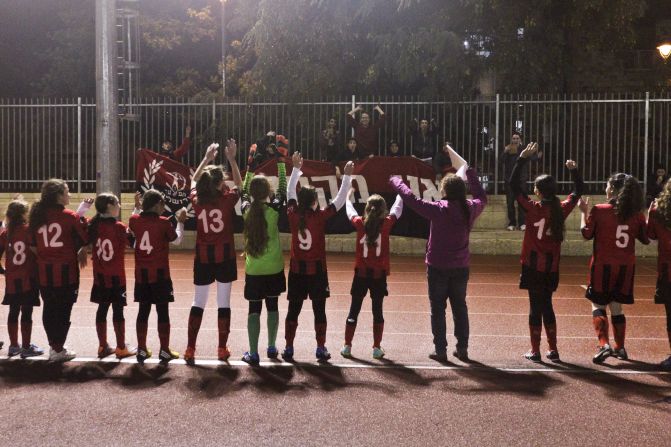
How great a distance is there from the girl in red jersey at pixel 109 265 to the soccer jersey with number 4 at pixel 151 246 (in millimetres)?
134

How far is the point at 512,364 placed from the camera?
771 centimetres

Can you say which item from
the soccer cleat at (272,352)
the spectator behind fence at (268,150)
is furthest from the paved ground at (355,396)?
the spectator behind fence at (268,150)

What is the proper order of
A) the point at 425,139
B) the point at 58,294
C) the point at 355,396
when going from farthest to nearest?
1. the point at 425,139
2. the point at 58,294
3. the point at 355,396

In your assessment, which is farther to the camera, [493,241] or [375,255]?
[493,241]

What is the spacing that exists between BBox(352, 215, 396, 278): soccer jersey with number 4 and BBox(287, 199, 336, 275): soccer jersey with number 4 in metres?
0.39

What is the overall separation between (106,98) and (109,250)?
32.0 feet

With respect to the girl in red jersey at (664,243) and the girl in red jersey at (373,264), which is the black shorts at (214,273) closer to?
the girl in red jersey at (373,264)

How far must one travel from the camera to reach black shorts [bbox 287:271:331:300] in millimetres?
8000

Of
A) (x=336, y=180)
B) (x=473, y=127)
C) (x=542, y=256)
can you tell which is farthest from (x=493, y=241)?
(x=542, y=256)

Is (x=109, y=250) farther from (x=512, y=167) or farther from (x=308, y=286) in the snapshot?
(x=512, y=167)

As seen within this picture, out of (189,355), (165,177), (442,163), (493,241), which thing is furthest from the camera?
(493,241)

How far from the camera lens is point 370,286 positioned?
8180mm

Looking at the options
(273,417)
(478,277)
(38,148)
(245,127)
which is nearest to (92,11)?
(38,148)

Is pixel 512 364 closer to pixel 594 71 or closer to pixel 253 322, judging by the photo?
pixel 253 322
